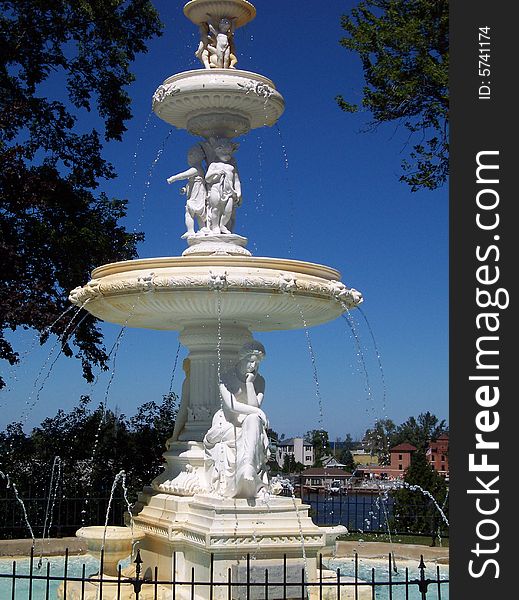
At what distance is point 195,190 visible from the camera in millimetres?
9867

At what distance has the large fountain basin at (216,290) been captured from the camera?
26.6 ft

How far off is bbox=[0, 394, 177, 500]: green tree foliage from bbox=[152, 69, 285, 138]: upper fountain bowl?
6263 millimetres

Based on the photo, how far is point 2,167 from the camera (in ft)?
55.6

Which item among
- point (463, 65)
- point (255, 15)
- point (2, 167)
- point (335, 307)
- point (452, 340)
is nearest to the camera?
point (452, 340)

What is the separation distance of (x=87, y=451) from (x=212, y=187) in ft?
27.6

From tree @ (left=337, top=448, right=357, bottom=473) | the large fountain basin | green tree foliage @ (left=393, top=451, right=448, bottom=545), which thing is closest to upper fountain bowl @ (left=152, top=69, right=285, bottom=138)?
the large fountain basin

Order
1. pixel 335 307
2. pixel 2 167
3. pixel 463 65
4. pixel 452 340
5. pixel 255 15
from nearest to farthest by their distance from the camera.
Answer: pixel 452 340
pixel 463 65
pixel 335 307
pixel 255 15
pixel 2 167

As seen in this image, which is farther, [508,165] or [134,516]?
[134,516]

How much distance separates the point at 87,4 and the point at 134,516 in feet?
38.5

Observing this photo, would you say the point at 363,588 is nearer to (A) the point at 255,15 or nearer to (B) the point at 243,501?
(B) the point at 243,501

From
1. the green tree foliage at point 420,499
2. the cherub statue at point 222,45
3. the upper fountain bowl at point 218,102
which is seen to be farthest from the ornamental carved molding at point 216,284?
the green tree foliage at point 420,499

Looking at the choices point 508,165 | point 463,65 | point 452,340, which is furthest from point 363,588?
point 463,65

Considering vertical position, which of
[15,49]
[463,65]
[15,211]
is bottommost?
[463,65]

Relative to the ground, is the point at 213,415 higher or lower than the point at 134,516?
higher
